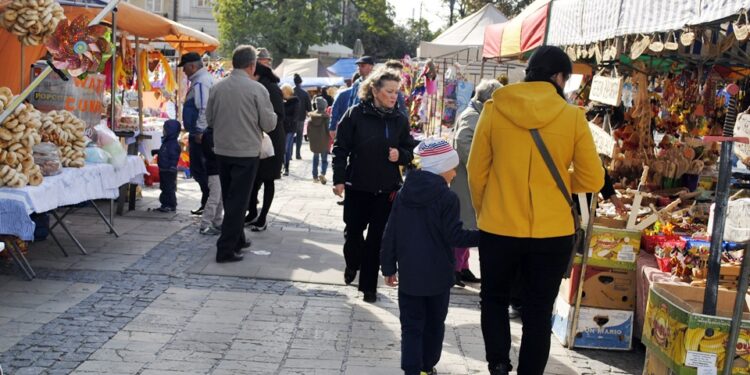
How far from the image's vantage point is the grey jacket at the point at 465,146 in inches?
258

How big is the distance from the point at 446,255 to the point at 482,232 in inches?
9.7

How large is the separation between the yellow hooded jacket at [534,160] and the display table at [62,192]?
11.6ft

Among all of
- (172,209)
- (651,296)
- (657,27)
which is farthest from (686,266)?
(172,209)

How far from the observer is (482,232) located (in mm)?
4387

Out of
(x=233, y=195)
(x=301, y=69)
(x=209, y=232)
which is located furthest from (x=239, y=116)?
(x=301, y=69)

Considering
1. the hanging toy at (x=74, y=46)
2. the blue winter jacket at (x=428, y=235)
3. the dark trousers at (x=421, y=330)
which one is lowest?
the dark trousers at (x=421, y=330)

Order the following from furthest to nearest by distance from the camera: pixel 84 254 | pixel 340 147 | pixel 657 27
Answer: pixel 84 254
pixel 340 147
pixel 657 27

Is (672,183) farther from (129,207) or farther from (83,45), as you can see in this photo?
(129,207)

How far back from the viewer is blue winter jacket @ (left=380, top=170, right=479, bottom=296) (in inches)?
174

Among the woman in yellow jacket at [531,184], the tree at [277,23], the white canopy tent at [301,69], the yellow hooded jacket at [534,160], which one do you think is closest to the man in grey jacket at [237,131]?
the woman in yellow jacket at [531,184]

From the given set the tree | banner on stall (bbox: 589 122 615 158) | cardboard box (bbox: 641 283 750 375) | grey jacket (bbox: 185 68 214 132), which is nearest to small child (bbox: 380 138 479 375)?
cardboard box (bbox: 641 283 750 375)

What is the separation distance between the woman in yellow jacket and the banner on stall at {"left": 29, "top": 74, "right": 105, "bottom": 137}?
538 cm

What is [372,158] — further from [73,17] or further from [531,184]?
[73,17]

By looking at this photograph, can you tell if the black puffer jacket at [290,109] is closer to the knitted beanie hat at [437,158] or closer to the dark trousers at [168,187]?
the dark trousers at [168,187]
